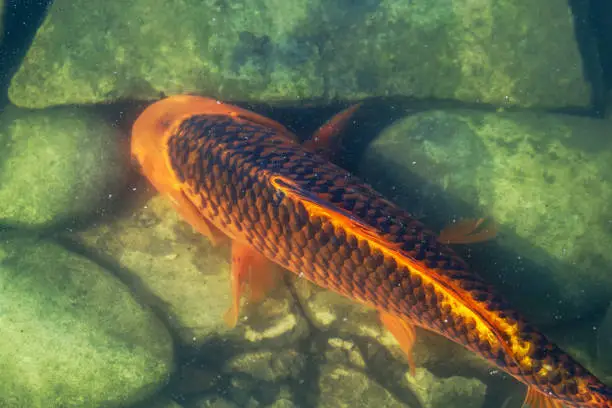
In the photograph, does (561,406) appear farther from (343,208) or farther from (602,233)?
(343,208)

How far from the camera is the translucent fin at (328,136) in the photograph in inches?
140

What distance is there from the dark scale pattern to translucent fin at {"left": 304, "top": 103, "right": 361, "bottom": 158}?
18.8 inches

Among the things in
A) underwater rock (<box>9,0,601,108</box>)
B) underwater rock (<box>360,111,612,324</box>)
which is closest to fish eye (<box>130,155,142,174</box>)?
underwater rock (<box>9,0,601,108</box>)

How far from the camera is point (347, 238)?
101 inches

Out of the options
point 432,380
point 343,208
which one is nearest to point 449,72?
point 343,208

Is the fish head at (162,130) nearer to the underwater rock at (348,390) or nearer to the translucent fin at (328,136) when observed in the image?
the translucent fin at (328,136)

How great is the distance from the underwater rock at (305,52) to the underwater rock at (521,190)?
39 centimetres

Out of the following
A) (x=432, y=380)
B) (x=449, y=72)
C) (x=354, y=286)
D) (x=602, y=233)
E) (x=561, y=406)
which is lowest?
(x=432, y=380)

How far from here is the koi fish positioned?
2.46 metres

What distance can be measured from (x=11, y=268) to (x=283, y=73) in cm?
266

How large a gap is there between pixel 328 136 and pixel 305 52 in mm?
797

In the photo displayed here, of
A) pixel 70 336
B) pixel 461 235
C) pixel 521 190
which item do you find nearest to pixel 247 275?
pixel 70 336

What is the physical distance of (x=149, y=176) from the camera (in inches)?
139

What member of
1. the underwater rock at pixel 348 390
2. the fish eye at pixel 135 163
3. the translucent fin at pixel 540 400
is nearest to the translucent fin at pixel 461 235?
the translucent fin at pixel 540 400
